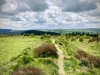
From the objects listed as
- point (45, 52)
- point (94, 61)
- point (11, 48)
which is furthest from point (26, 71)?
point (11, 48)

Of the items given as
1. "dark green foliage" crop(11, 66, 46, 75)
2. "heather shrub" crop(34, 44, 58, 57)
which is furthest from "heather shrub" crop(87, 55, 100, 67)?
"dark green foliage" crop(11, 66, 46, 75)

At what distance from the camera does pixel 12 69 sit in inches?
647

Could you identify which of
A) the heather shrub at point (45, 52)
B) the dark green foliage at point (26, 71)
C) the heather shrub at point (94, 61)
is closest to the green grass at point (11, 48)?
the heather shrub at point (45, 52)

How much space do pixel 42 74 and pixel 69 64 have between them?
7027 millimetres

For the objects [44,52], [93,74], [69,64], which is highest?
[44,52]

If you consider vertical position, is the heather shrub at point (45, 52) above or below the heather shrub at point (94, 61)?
above

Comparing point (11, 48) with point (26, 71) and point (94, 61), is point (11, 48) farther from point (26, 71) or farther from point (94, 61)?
point (26, 71)

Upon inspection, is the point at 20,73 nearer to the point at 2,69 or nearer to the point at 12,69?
the point at 12,69

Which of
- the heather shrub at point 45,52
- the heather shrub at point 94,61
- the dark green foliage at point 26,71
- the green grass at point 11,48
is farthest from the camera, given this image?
the green grass at point 11,48

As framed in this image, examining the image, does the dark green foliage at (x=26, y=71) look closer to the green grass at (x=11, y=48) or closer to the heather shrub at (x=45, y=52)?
the heather shrub at (x=45, y=52)

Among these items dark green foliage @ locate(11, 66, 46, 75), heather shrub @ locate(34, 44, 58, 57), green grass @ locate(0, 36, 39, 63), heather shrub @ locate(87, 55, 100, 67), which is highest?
heather shrub @ locate(34, 44, 58, 57)

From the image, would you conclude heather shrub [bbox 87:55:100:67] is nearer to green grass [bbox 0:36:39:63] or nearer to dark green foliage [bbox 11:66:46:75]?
dark green foliage [bbox 11:66:46:75]

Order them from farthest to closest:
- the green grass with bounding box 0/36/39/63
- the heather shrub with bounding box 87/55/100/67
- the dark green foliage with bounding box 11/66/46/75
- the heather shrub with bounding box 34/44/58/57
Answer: the green grass with bounding box 0/36/39/63
the heather shrub with bounding box 87/55/100/67
the heather shrub with bounding box 34/44/58/57
the dark green foliage with bounding box 11/66/46/75

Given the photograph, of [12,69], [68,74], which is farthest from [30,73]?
[68,74]
